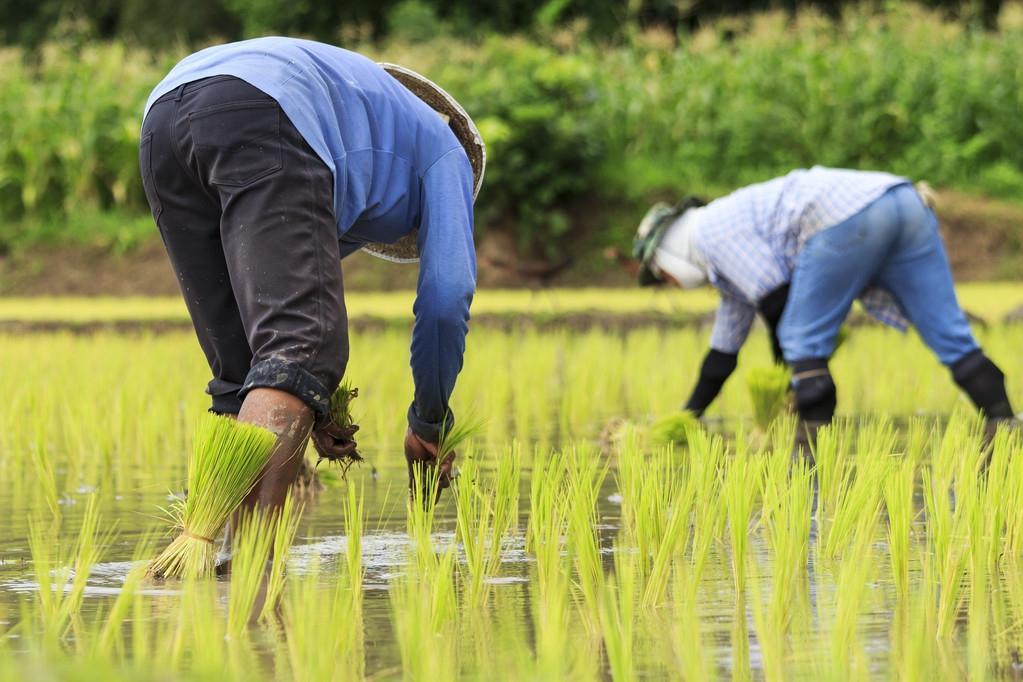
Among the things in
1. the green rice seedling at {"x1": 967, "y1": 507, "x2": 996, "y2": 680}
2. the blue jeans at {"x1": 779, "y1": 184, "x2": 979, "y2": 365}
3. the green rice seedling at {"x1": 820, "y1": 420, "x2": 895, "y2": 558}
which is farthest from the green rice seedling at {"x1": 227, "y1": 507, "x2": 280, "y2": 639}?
the blue jeans at {"x1": 779, "y1": 184, "x2": 979, "y2": 365}

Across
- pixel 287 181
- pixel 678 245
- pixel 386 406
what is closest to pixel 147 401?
pixel 386 406

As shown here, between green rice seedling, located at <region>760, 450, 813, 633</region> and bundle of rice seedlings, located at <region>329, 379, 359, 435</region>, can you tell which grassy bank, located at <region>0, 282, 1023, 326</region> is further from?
bundle of rice seedlings, located at <region>329, 379, 359, 435</region>

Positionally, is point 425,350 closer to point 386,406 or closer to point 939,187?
point 386,406

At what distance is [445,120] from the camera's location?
10.8ft

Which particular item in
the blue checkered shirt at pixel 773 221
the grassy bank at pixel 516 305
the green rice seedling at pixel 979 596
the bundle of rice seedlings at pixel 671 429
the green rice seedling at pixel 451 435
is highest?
the blue checkered shirt at pixel 773 221

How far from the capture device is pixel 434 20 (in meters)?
21.5

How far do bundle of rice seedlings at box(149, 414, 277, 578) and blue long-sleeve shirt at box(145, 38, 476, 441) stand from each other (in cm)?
48

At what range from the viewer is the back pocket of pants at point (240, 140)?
8.44 feet

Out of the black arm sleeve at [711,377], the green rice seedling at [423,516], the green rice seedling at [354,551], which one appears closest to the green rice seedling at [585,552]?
the green rice seedling at [423,516]

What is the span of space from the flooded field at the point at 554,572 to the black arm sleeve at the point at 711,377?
452 mm

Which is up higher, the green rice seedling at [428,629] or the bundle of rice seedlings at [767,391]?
the green rice seedling at [428,629]

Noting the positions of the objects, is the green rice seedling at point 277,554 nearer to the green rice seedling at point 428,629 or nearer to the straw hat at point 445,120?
the green rice seedling at point 428,629

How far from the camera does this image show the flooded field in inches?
78.4

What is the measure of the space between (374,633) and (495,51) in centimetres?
1437
